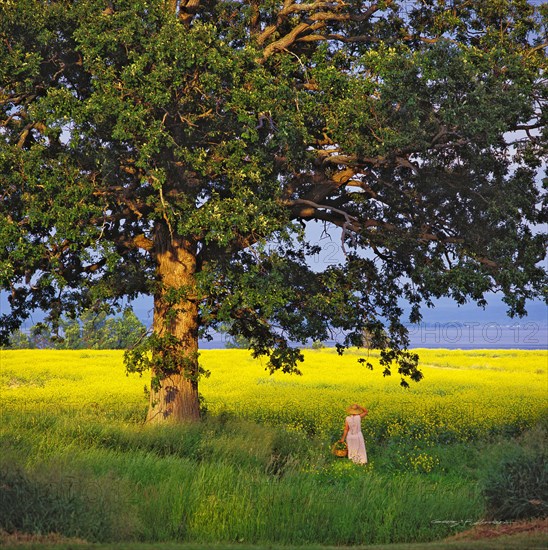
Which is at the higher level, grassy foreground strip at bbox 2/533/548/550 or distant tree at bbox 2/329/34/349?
distant tree at bbox 2/329/34/349

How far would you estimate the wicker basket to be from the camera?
1817 cm

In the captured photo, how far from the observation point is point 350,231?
2139cm

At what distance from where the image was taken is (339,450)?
18344 mm

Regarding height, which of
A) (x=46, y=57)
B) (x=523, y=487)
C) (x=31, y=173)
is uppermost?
(x=46, y=57)

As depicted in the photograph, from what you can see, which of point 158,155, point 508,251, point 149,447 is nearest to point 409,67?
point 508,251

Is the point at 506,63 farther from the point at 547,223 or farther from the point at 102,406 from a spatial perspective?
the point at 102,406

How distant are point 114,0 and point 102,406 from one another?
1427cm

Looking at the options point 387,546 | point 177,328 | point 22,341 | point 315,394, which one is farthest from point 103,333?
point 387,546

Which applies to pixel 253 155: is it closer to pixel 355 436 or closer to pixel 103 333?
pixel 355 436

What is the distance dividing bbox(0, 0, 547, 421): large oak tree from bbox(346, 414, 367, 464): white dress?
254cm

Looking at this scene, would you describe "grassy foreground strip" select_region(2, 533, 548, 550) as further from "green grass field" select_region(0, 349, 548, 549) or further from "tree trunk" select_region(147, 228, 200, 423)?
"tree trunk" select_region(147, 228, 200, 423)

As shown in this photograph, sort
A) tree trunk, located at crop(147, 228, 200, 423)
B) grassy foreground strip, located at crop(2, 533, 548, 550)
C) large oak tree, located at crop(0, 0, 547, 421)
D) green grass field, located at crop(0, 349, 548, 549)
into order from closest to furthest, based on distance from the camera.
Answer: grassy foreground strip, located at crop(2, 533, 548, 550), green grass field, located at crop(0, 349, 548, 549), large oak tree, located at crop(0, 0, 547, 421), tree trunk, located at crop(147, 228, 200, 423)

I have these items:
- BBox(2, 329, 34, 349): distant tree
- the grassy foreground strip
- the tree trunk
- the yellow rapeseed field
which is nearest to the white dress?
the yellow rapeseed field

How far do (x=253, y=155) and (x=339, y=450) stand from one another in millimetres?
7075
